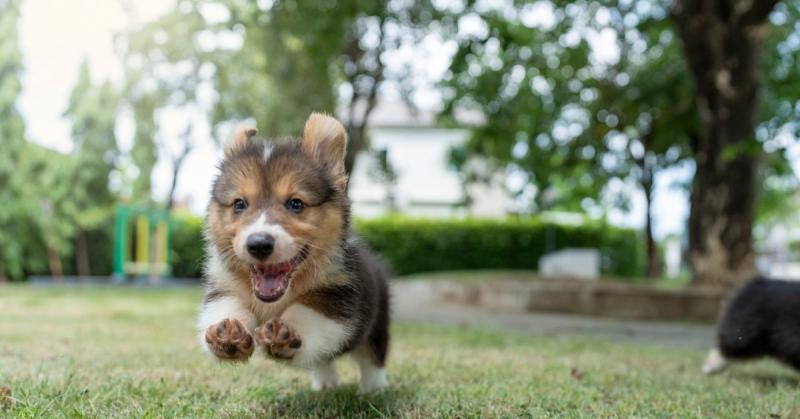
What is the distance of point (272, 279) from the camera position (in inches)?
123

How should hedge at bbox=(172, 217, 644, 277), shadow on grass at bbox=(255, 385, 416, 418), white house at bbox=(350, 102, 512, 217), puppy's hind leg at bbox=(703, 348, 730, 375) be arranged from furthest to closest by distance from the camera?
white house at bbox=(350, 102, 512, 217) < hedge at bbox=(172, 217, 644, 277) < puppy's hind leg at bbox=(703, 348, 730, 375) < shadow on grass at bbox=(255, 385, 416, 418)

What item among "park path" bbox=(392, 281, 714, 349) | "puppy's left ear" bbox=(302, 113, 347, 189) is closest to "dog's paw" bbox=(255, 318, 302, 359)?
"puppy's left ear" bbox=(302, 113, 347, 189)

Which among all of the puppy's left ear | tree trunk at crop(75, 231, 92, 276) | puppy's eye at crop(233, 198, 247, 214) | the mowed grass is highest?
the puppy's left ear

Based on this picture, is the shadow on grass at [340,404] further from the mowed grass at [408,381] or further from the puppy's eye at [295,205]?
the puppy's eye at [295,205]

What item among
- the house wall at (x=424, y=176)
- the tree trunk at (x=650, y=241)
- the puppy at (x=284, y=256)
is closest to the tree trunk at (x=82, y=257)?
the tree trunk at (x=650, y=241)

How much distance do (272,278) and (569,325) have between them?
703 cm

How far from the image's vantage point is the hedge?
23.4 meters

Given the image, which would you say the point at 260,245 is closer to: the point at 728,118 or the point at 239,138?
the point at 239,138

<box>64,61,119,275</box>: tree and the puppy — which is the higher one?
<box>64,61,119,275</box>: tree

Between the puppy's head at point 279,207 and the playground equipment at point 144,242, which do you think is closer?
the puppy's head at point 279,207

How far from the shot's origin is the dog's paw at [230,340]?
9.56ft

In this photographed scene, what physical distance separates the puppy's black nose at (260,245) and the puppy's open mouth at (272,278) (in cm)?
13

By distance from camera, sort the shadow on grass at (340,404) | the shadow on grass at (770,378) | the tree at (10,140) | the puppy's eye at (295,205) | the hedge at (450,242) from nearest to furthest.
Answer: the puppy's eye at (295,205) → the shadow on grass at (340,404) → the shadow on grass at (770,378) → the tree at (10,140) → the hedge at (450,242)

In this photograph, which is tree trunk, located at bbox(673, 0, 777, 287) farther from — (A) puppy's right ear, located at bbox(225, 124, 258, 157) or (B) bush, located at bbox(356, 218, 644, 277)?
(B) bush, located at bbox(356, 218, 644, 277)
